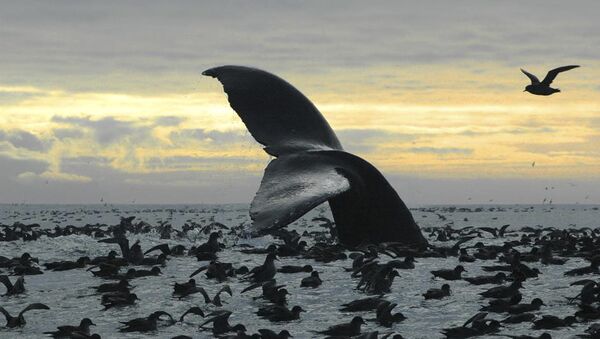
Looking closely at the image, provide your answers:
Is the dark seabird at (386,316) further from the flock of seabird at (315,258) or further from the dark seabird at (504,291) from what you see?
the dark seabird at (504,291)

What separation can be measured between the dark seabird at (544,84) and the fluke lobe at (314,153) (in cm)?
599

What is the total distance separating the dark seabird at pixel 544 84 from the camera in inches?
998

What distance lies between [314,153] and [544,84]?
30.6 ft

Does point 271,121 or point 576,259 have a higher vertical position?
point 271,121

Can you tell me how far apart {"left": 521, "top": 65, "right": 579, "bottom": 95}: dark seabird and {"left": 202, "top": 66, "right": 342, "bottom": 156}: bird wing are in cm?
672

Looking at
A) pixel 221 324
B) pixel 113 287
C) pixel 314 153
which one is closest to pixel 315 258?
pixel 314 153

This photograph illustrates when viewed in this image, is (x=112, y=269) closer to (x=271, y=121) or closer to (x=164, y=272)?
(x=164, y=272)

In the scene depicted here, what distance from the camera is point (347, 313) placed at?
14656 millimetres

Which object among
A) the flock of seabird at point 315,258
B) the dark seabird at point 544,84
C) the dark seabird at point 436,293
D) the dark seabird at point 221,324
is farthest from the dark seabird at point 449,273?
the dark seabird at point 544,84

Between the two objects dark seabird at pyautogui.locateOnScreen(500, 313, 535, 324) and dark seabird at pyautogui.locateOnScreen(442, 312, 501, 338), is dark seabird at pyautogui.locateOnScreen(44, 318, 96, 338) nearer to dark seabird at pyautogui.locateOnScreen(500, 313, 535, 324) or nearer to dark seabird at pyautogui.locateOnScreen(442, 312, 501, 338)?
dark seabird at pyautogui.locateOnScreen(442, 312, 501, 338)

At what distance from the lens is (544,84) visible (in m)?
25.7

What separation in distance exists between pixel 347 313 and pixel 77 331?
453 cm

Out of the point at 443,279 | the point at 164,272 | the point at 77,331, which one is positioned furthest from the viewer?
the point at 164,272

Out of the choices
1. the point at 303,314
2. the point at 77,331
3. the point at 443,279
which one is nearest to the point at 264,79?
the point at 443,279
